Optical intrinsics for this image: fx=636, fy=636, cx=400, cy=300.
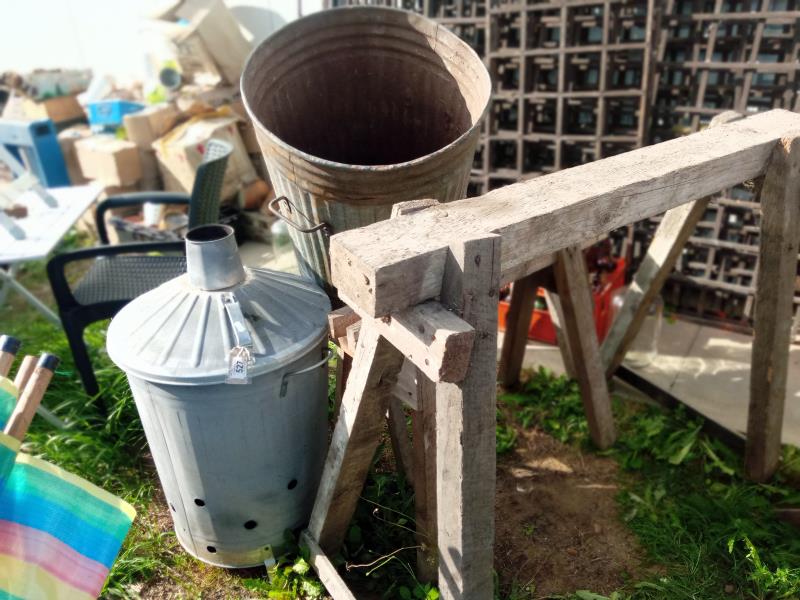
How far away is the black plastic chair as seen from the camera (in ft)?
10.7

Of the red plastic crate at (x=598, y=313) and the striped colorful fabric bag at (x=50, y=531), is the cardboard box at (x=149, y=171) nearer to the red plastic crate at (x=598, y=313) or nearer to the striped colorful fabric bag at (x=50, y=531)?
the red plastic crate at (x=598, y=313)

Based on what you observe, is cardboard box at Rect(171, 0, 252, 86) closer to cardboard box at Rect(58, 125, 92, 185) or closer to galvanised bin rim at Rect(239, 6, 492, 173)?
cardboard box at Rect(58, 125, 92, 185)

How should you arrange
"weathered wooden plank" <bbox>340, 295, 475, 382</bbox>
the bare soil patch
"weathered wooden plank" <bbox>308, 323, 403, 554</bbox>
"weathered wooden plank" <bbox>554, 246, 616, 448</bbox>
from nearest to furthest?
"weathered wooden plank" <bbox>340, 295, 475, 382</bbox> < "weathered wooden plank" <bbox>308, 323, 403, 554</bbox> < the bare soil patch < "weathered wooden plank" <bbox>554, 246, 616, 448</bbox>

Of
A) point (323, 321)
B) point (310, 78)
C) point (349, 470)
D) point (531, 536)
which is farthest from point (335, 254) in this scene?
point (531, 536)

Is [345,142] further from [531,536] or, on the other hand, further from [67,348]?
[67,348]

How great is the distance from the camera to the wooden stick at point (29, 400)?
2.02 metres

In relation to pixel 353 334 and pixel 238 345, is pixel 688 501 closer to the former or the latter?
pixel 353 334

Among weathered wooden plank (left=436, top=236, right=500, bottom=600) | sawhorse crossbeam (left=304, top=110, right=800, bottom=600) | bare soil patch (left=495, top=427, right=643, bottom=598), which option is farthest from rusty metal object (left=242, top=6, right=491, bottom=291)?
→ bare soil patch (left=495, top=427, right=643, bottom=598)

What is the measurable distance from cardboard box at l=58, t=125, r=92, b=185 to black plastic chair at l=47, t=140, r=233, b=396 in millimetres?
2790

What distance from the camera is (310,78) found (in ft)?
9.11

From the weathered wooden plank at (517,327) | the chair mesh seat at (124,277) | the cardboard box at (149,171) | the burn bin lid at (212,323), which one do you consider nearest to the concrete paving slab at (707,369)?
the weathered wooden plank at (517,327)

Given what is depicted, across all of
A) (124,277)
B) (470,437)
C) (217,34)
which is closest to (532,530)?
(470,437)

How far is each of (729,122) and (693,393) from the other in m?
1.78

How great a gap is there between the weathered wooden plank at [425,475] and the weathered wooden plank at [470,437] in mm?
191
